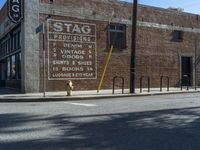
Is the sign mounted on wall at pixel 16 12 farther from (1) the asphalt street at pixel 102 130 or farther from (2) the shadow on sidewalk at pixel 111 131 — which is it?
(2) the shadow on sidewalk at pixel 111 131

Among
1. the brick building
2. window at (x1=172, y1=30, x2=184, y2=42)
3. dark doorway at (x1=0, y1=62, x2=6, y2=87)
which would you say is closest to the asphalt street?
the brick building

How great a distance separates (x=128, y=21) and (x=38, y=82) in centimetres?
826

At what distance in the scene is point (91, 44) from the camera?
20906 mm

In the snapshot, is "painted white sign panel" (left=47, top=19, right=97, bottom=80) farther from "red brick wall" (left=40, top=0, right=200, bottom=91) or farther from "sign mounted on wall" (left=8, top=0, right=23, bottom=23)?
"sign mounted on wall" (left=8, top=0, right=23, bottom=23)

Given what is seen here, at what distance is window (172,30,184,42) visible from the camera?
83.8 ft

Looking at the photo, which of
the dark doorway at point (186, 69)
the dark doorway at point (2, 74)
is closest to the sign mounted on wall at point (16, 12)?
the dark doorway at point (2, 74)

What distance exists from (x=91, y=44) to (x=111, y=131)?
14.0 metres

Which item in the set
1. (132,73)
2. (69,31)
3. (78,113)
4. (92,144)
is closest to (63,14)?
(69,31)

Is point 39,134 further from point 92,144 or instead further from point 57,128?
point 92,144

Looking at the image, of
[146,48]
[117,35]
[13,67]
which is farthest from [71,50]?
[146,48]

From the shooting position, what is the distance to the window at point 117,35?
22016mm

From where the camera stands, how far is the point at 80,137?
6746 mm

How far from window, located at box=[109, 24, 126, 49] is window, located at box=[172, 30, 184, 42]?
5168 mm

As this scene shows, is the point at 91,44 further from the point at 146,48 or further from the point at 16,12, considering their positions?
the point at 16,12
